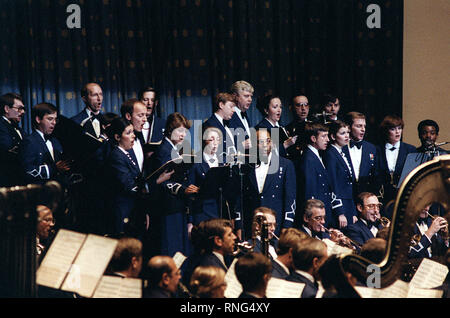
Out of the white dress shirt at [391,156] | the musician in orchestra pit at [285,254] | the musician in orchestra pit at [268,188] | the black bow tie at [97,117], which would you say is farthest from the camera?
the white dress shirt at [391,156]

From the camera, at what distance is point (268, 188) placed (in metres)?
5.42

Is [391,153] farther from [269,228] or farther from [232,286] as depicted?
[232,286]

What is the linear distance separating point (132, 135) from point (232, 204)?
962 mm

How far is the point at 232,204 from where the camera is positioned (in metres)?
5.35

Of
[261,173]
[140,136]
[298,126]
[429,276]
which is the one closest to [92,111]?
[140,136]

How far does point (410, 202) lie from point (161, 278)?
1135mm

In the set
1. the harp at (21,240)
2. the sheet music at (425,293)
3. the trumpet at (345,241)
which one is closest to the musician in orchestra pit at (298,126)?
the trumpet at (345,241)

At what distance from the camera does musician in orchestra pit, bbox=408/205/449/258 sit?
494 centimetres

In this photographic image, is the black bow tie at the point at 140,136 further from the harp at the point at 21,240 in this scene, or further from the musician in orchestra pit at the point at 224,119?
the harp at the point at 21,240

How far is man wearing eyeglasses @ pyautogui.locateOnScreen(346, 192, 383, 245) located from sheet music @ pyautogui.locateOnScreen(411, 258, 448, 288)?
161cm

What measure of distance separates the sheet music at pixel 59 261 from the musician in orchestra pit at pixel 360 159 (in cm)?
340

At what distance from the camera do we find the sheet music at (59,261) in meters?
2.80

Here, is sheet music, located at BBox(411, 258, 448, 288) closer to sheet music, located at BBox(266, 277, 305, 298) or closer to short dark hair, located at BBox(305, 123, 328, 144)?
sheet music, located at BBox(266, 277, 305, 298)

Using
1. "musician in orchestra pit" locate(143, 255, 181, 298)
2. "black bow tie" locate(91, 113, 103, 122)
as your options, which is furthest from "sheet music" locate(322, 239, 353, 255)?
"black bow tie" locate(91, 113, 103, 122)
